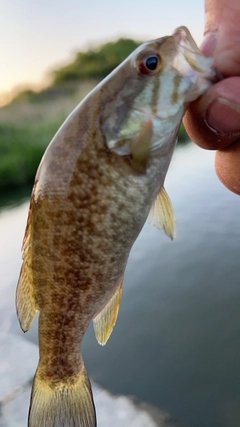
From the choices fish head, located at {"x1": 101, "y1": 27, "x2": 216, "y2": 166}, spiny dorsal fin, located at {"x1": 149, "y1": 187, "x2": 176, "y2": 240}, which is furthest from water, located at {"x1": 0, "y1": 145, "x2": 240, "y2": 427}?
fish head, located at {"x1": 101, "y1": 27, "x2": 216, "y2": 166}

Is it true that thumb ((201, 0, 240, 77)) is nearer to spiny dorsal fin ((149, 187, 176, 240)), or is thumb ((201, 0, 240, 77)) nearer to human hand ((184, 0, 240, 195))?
human hand ((184, 0, 240, 195))

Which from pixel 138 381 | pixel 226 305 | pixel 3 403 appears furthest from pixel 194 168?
pixel 3 403

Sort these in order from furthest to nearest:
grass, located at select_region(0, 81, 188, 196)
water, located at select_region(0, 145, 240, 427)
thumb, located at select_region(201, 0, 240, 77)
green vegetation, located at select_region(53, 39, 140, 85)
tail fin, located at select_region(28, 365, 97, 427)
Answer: green vegetation, located at select_region(53, 39, 140, 85) < grass, located at select_region(0, 81, 188, 196) < water, located at select_region(0, 145, 240, 427) < tail fin, located at select_region(28, 365, 97, 427) < thumb, located at select_region(201, 0, 240, 77)

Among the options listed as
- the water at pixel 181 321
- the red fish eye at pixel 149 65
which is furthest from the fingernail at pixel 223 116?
the water at pixel 181 321

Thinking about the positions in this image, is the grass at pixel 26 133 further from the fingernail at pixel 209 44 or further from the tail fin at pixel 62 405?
the fingernail at pixel 209 44

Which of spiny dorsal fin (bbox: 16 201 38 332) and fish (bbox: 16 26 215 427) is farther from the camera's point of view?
spiny dorsal fin (bbox: 16 201 38 332)

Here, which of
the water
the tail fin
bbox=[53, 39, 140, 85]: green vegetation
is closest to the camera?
the tail fin

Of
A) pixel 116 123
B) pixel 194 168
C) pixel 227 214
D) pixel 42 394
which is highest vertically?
pixel 116 123

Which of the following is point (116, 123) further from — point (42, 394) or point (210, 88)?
point (42, 394)
